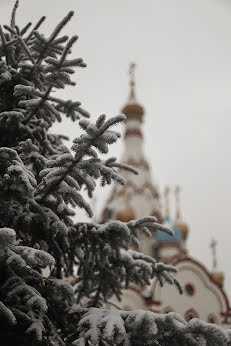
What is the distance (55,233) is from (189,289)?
13887 millimetres

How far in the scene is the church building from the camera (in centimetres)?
1702

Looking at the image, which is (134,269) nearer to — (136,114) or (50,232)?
(50,232)

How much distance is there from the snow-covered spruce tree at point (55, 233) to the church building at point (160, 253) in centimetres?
1105

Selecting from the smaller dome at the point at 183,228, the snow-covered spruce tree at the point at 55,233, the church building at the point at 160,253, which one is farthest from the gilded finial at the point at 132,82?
the snow-covered spruce tree at the point at 55,233

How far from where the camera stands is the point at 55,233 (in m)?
4.86

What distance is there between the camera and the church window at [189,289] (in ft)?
58.1

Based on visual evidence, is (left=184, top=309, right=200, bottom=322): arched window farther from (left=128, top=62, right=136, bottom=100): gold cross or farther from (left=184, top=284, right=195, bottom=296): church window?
(left=128, top=62, right=136, bottom=100): gold cross

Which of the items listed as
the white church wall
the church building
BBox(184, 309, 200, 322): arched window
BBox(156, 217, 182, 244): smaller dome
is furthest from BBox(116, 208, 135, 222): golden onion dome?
BBox(184, 309, 200, 322): arched window

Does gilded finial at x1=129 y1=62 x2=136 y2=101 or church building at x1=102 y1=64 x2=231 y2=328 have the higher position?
gilded finial at x1=129 y1=62 x2=136 y2=101

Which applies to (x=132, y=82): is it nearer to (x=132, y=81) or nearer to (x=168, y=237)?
(x=132, y=81)

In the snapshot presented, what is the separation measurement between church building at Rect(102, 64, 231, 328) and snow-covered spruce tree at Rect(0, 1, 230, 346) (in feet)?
36.2

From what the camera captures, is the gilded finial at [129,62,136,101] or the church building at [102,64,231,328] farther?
the gilded finial at [129,62,136,101]

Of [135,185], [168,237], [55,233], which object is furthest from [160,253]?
[55,233]

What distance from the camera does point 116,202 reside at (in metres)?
26.1
